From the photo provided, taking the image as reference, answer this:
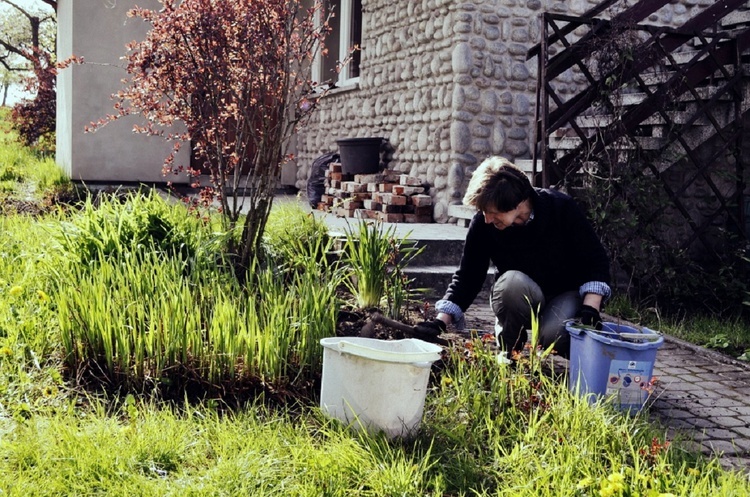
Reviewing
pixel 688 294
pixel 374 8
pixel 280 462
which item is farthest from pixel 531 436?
pixel 374 8

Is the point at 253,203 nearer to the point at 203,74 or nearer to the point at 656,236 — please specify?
the point at 203,74

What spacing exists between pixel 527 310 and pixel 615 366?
62cm

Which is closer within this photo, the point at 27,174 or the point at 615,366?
the point at 615,366

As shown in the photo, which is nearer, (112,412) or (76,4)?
(112,412)

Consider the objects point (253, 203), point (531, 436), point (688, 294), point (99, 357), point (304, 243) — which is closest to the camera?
point (531, 436)

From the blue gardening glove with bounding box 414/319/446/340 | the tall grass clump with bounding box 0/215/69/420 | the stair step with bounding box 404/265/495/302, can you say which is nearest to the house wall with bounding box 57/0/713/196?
the stair step with bounding box 404/265/495/302

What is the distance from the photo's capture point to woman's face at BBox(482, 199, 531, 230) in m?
3.73

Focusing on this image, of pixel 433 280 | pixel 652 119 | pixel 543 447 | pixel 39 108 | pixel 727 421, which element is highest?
pixel 39 108

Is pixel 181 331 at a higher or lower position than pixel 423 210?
lower

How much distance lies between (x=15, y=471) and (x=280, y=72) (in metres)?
3.12

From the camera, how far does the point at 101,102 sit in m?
10.8

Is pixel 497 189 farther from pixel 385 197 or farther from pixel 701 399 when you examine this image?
pixel 385 197

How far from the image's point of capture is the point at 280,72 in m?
5.15

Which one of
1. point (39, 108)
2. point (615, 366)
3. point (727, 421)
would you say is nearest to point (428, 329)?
point (615, 366)
